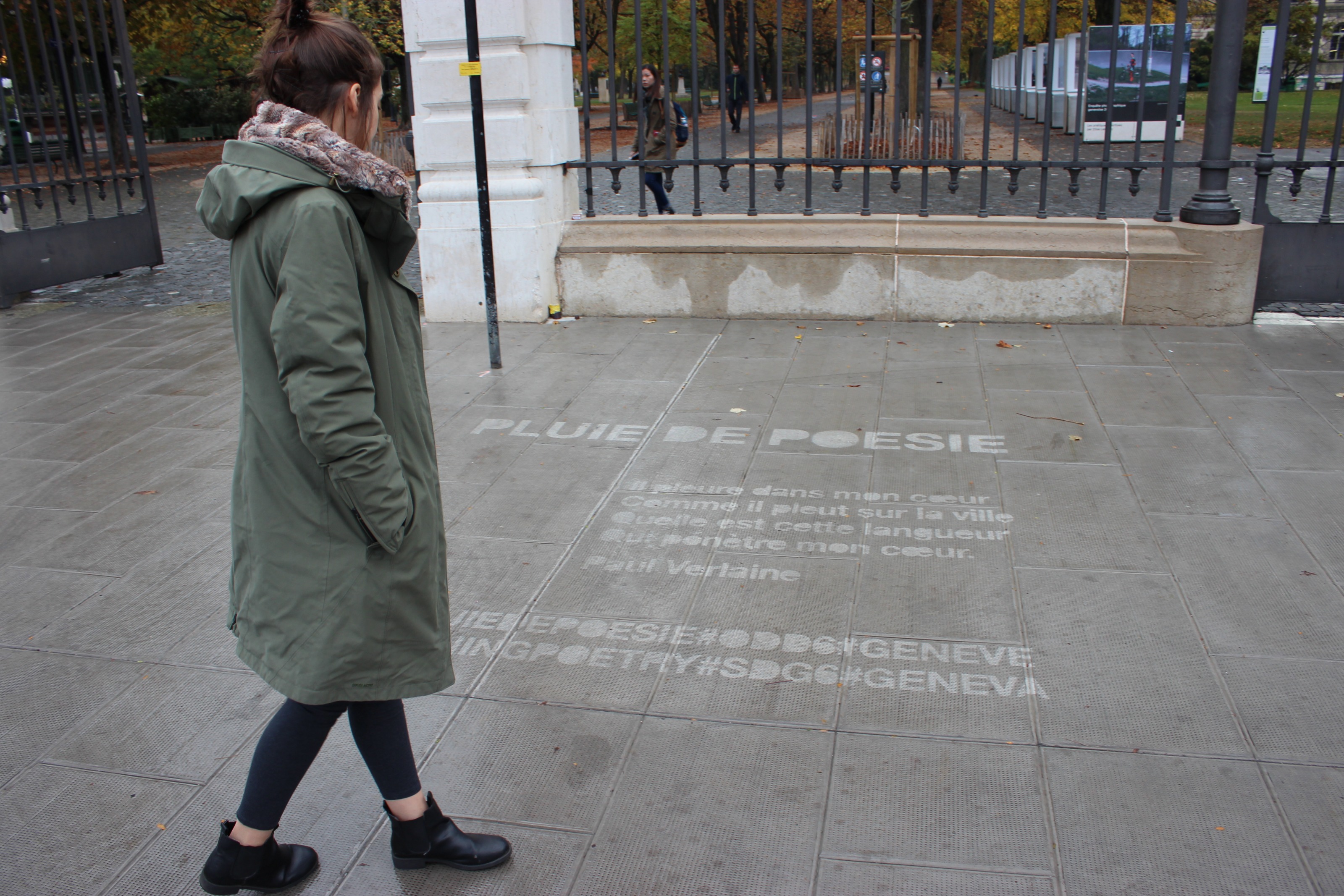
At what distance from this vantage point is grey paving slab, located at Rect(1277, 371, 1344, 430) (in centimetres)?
555

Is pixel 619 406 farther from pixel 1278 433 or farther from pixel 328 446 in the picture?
pixel 328 446

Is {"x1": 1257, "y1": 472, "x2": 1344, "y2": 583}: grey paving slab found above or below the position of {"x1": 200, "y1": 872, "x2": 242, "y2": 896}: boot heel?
below

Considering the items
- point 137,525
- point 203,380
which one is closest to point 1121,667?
point 137,525

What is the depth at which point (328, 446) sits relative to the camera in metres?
1.98

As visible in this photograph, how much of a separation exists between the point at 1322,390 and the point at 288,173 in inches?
232

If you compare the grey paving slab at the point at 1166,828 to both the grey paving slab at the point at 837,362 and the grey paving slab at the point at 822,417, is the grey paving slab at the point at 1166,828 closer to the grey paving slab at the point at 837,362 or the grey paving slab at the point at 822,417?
the grey paving slab at the point at 822,417

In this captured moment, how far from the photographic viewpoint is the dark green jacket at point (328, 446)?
77.4 inches

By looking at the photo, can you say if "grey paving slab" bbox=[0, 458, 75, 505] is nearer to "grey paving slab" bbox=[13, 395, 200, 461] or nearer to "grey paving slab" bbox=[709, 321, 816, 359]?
"grey paving slab" bbox=[13, 395, 200, 461]

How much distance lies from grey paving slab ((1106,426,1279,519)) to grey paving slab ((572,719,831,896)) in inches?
94.6

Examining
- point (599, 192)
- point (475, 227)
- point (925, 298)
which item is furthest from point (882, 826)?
point (599, 192)

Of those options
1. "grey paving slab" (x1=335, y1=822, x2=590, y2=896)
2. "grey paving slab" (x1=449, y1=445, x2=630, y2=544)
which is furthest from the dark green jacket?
"grey paving slab" (x1=449, y1=445, x2=630, y2=544)

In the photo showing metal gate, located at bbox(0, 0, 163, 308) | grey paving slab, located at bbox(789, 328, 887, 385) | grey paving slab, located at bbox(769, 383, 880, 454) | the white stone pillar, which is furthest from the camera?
metal gate, located at bbox(0, 0, 163, 308)

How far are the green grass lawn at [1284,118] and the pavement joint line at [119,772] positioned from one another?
1907 centimetres

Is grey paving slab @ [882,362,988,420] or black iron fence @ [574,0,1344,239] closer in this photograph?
grey paving slab @ [882,362,988,420]
